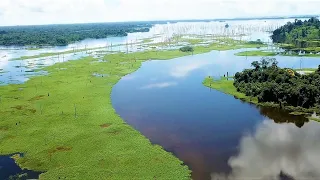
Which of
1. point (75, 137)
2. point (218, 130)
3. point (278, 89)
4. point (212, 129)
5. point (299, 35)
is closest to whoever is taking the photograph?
point (75, 137)

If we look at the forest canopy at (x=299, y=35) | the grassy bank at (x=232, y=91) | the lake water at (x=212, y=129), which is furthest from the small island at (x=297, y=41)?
the grassy bank at (x=232, y=91)

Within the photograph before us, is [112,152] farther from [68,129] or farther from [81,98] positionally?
[81,98]

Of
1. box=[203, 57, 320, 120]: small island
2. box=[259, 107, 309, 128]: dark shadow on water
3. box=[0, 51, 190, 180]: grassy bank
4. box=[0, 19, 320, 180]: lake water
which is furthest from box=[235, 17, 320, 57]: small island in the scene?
box=[0, 51, 190, 180]: grassy bank

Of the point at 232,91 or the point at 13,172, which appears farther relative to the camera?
the point at 232,91

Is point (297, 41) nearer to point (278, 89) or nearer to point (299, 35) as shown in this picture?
point (299, 35)

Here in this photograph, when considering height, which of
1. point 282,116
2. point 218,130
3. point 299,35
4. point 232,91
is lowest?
point 218,130

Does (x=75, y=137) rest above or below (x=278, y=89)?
below

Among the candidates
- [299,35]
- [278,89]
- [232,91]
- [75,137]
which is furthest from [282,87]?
[299,35]
